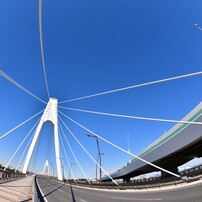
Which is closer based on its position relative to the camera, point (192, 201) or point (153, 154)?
point (192, 201)

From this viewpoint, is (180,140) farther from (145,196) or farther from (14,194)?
(14,194)

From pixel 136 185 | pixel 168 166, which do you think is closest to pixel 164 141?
pixel 136 185

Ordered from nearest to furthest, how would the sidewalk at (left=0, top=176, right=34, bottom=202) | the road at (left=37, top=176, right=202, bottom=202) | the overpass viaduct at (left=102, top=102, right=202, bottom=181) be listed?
1. the sidewalk at (left=0, top=176, right=34, bottom=202)
2. the road at (left=37, top=176, right=202, bottom=202)
3. the overpass viaduct at (left=102, top=102, right=202, bottom=181)

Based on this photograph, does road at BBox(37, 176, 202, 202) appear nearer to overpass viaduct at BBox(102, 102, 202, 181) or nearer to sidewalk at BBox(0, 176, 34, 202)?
sidewalk at BBox(0, 176, 34, 202)

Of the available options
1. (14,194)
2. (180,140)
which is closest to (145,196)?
(14,194)

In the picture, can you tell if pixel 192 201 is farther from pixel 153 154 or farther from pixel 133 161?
pixel 133 161

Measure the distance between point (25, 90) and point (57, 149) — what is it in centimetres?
2394

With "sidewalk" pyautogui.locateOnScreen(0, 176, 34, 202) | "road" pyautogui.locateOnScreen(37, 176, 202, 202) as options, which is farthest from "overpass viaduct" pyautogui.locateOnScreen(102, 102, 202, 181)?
"sidewalk" pyautogui.locateOnScreen(0, 176, 34, 202)

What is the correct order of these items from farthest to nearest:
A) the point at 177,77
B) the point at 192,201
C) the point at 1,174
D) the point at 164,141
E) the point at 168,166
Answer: the point at 168,166
the point at 164,141
the point at 1,174
the point at 192,201
the point at 177,77

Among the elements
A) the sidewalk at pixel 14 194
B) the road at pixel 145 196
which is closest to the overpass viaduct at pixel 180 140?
the road at pixel 145 196

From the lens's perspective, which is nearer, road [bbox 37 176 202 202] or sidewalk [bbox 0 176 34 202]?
sidewalk [bbox 0 176 34 202]

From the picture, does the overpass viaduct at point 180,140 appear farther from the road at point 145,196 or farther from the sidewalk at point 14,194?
the sidewalk at point 14,194

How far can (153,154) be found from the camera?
A: 4869 cm

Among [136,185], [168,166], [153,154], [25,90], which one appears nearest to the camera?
[25,90]
